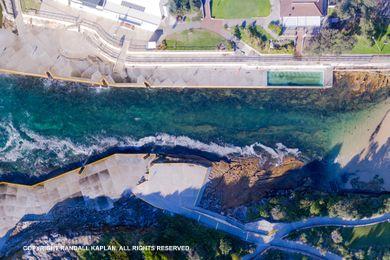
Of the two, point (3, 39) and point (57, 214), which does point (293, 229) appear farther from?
point (3, 39)

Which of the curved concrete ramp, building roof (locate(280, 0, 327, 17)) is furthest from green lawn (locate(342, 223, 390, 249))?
building roof (locate(280, 0, 327, 17))

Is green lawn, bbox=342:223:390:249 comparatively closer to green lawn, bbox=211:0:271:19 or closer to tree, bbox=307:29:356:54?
tree, bbox=307:29:356:54

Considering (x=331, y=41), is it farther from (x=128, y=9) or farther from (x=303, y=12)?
(x=128, y=9)

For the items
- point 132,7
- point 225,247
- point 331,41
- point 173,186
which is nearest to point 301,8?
point 331,41

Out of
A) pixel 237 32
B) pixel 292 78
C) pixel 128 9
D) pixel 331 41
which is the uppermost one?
pixel 128 9

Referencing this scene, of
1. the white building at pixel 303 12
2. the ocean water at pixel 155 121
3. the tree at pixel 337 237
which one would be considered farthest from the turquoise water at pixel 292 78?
the tree at pixel 337 237

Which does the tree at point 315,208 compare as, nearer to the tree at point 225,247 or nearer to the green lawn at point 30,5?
the tree at point 225,247
